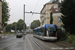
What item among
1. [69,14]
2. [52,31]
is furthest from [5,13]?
[69,14]

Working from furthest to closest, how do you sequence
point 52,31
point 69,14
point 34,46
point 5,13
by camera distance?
1. point 5,13
2. point 52,31
3. point 69,14
4. point 34,46

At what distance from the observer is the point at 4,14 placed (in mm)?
40031

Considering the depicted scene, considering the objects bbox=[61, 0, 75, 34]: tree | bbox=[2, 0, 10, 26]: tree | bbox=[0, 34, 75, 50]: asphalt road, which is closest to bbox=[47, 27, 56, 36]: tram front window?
bbox=[0, 34, 75, 50]: asphalt road

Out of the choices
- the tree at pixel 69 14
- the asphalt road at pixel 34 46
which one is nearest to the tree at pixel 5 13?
the asphalt road at pixel 34 46

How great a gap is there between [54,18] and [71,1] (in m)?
20.3

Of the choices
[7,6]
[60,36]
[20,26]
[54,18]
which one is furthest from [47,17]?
[20,26]

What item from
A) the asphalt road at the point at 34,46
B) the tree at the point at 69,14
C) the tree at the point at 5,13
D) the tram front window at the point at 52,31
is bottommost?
the asphalt road at the point at 34,46

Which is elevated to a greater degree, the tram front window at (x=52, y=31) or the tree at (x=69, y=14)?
the tree at (x=69, y=14)

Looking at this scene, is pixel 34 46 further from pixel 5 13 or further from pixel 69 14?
pixel 5 13

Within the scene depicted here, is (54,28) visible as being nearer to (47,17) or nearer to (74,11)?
(74,11)

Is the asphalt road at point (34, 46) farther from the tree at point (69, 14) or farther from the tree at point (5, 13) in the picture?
the tree at point (5, 13)

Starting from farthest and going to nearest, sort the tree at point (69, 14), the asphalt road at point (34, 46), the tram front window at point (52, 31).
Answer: the tram front window at point (52, 31) < the tree at point (69, 14) < the asphalt road at point (34, 46)

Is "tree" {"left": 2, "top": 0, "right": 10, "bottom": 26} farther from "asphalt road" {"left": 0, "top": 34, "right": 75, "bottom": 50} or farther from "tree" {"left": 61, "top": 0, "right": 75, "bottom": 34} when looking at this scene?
"tree" {"left": 61, "top": 0, "right": 75, "bottom": 34}

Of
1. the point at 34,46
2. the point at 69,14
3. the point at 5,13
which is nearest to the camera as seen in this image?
the point at 34,46
